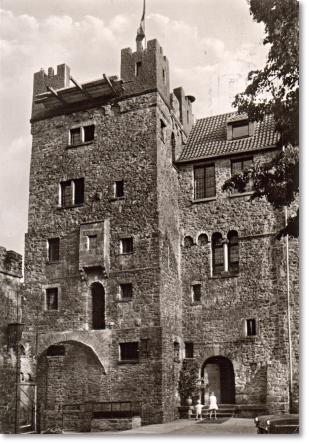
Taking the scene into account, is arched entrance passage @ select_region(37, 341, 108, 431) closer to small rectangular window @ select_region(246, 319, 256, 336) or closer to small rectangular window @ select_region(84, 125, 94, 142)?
small rectangular window @ select_region(246, 319, 256, 336)

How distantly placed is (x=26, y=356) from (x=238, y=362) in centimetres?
527

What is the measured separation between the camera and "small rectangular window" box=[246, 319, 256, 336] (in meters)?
16.1

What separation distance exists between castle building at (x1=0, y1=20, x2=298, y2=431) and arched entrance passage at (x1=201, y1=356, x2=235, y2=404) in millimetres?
37

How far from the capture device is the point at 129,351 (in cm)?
1536

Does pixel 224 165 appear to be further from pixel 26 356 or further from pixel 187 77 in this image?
pixel 26 356

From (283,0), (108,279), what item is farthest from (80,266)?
(283,0)

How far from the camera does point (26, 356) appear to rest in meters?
15.5

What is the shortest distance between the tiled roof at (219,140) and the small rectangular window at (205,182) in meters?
0.36

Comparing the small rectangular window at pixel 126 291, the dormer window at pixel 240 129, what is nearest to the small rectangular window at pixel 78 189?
A: the small rectangular window at pixel 126 291

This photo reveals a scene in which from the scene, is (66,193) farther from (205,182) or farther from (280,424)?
(280,424)

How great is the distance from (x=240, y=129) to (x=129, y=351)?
269 inches

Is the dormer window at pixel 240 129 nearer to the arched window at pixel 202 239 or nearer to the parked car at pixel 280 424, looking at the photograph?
the arched window at pixel 202 239

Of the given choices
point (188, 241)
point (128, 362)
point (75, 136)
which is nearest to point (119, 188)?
point (75, 136)

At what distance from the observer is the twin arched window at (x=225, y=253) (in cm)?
1670
